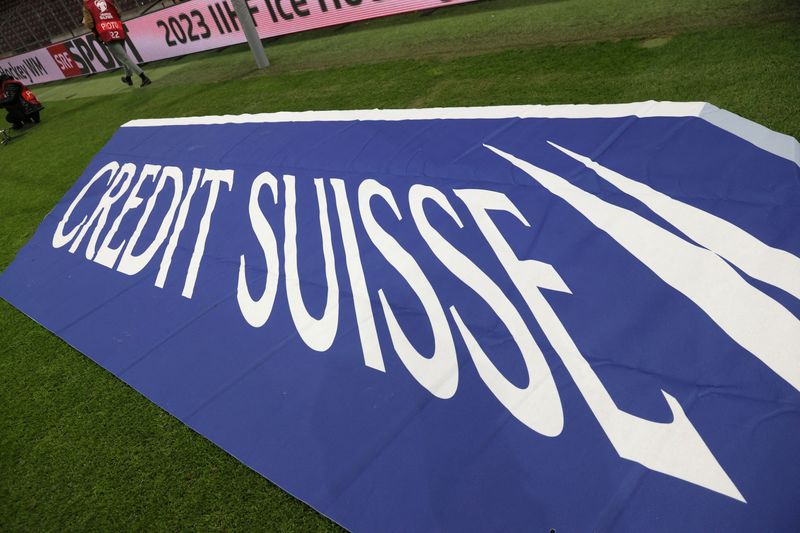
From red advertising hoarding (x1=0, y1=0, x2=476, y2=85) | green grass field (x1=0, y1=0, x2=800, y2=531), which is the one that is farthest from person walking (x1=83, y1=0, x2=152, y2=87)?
red advertising hoarding (x1=0, y1=0, x2=476, y2=85)

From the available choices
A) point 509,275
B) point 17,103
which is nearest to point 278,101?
point 509,275

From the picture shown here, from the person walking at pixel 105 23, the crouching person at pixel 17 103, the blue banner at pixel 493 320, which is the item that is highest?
the person walking at pixel 105 23

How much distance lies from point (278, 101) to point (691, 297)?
17.7 feet

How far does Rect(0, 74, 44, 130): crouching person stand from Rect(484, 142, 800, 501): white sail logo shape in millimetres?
11431

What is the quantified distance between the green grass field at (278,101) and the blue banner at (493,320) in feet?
0.56

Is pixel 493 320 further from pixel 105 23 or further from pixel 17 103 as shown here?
pixel 17 103

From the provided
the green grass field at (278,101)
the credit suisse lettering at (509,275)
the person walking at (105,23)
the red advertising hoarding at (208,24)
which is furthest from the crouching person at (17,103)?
the credit suisse lettering at (509,275)

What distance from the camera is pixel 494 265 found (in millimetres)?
2496

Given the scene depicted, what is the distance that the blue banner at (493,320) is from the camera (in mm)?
1677

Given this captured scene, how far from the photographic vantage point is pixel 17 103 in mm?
9664

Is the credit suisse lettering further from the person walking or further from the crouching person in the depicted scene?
the crouching person

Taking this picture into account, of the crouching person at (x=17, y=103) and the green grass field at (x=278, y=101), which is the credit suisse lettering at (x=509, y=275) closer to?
the green grass field at (x=278, y=101)

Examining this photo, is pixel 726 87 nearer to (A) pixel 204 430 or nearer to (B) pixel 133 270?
(A) pixel 204 430

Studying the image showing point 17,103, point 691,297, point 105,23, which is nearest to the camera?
point 691,297
